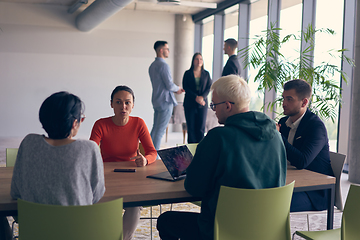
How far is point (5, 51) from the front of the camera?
30.0 ft

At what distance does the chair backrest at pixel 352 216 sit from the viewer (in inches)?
66.1

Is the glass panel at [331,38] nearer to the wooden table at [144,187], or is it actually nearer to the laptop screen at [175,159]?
the wooden table at [144,187]

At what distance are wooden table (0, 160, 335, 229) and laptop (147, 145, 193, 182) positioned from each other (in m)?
0.06

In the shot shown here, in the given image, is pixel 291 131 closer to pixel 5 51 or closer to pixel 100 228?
pixel 100 228

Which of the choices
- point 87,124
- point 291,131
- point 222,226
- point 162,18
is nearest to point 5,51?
point 87,124

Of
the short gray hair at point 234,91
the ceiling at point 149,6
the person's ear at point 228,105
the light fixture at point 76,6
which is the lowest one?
the person's ear at point 228,105

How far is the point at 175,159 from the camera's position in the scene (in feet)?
6.81

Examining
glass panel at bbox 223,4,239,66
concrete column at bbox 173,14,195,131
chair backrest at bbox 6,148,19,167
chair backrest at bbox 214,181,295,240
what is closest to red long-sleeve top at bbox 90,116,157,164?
chair backrest at bbox 6,148,19,167

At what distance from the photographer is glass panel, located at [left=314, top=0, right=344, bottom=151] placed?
546 centimetres

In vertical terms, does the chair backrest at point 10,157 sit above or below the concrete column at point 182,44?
below

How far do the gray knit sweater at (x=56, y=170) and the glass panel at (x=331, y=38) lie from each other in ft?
15.9

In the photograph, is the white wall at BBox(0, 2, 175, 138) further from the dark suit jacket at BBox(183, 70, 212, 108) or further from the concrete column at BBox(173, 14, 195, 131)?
the dark suit jacket at BBox(183, 70, 212, 108)

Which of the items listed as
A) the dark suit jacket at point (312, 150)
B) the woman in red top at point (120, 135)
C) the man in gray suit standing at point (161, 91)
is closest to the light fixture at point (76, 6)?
the man in gray suit standing at point (161, 91)

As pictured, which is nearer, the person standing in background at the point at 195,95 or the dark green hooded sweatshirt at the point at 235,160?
the dark green hooded sweatshirt at the point at 235,160
